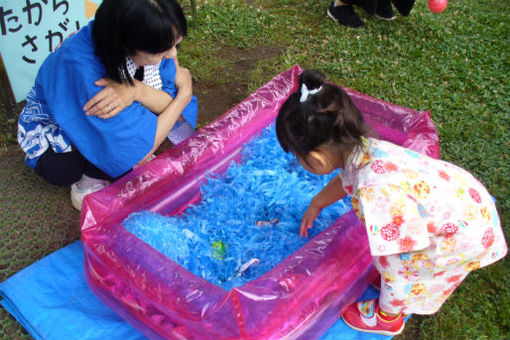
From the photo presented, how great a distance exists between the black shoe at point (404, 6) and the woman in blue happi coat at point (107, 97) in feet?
8.07

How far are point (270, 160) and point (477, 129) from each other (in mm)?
1468

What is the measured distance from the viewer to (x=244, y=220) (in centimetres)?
203

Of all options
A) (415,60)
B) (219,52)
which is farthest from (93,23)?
(415,60)

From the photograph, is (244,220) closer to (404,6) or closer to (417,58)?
(417,58)

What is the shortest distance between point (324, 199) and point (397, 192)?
14.8 inches

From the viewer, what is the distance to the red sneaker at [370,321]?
1.77 meters

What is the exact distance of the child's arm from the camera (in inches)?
64.7

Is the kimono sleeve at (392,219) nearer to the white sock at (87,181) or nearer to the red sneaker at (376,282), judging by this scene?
the red sneaker at (376,282)

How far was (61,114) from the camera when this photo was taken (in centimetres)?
186

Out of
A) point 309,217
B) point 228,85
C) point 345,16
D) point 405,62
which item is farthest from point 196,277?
point 345,16

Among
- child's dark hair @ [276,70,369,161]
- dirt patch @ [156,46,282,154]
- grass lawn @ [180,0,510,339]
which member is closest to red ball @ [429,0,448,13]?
grass lawn @ [180,0,510,339]

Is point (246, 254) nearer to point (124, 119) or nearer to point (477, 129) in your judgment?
point (124, 119)

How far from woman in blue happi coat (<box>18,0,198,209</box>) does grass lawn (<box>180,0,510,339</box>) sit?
1145mm

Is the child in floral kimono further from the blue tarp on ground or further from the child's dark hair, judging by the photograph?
the blue tarp on ground
